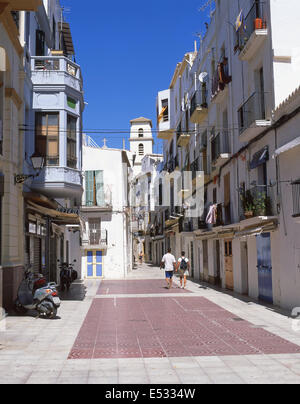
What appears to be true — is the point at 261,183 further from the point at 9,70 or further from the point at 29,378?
the point at 29,378

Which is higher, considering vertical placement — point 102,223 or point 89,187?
point 89,187

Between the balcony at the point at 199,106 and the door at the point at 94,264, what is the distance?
1066 centimetres

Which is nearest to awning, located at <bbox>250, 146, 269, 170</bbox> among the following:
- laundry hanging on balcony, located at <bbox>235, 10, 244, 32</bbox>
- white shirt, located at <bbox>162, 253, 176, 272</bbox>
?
laundry hanging on balcony, located at <bbox>235, 10, 244, 32</bbox>

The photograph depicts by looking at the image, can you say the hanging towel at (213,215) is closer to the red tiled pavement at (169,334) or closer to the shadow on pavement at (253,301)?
the shadow on pavement at (253,301)

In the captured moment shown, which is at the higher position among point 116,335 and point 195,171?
point 195,171

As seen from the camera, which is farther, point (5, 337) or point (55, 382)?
point (5, 337)

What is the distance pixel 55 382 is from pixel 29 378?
1.50 ft

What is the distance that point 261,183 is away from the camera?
15977 millimetres

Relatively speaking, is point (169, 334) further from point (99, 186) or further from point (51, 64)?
point (99, 186)

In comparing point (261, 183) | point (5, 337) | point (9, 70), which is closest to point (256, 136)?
point (261, 183)

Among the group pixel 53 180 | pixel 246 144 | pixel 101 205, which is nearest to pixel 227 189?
pixel 246 144

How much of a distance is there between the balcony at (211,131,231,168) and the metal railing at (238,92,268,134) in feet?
11.7

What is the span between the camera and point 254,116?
15.8m

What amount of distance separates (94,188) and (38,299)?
18.4 meters
